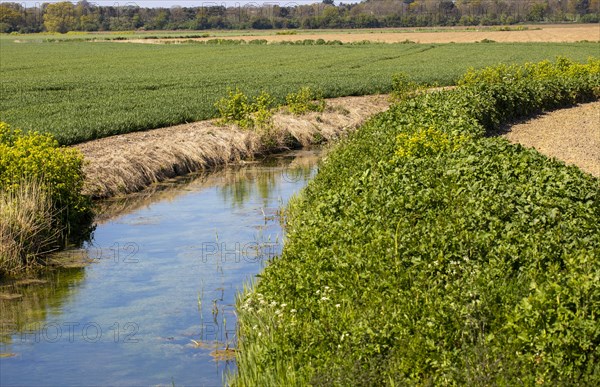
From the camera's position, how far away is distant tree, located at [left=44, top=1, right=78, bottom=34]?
535 ft

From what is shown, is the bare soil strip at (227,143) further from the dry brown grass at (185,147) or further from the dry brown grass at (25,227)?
the dry brown grass at (25,227)

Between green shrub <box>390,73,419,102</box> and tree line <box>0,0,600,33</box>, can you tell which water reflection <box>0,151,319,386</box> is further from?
tree line <box>0,0,600,33</box>

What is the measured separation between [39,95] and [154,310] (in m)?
25.1

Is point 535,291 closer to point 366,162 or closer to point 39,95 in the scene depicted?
point 366,162

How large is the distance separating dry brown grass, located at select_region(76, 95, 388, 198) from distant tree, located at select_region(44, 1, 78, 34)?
143 meters

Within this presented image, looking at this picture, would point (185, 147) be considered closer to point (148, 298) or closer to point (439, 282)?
point (148, 298)

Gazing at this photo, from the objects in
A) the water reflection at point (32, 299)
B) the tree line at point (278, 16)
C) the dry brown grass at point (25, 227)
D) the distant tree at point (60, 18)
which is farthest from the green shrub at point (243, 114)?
the distant tree at point (60, 18)

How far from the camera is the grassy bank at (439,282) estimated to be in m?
7.05

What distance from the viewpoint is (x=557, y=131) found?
79.5 feet

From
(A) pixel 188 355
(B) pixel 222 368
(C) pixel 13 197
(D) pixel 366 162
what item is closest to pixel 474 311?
(B) pixel 222 368

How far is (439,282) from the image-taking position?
8.55 metres

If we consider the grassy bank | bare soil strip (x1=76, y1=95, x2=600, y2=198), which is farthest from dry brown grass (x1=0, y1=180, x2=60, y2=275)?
the grassy bank

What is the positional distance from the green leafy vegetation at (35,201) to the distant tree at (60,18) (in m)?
154

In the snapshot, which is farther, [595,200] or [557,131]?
[557,131]
